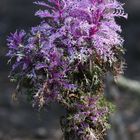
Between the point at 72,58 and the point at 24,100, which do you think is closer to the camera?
the point at 72,58

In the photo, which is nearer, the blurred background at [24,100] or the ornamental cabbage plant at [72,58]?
the ornamental cabbage plant at [72,58]

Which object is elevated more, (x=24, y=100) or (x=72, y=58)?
(x=72, y=58)

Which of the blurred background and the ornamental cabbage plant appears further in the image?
the blurred background

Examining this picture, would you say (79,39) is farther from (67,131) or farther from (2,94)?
(2,94)
